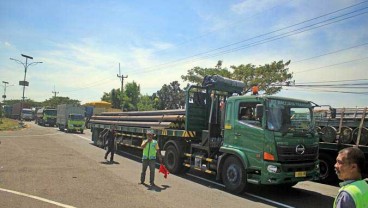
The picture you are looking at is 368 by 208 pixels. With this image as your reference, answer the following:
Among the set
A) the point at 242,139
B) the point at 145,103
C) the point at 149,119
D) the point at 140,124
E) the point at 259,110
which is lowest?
the point at 242,139

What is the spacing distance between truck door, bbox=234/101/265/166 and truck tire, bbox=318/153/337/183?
4313 mm

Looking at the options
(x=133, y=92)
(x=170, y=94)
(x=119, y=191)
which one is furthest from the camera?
(x=133, y=92)

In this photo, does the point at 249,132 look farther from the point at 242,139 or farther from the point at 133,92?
the point at 133,92

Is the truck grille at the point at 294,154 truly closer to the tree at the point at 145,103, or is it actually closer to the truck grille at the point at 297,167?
the truck grille at the point at 297,167

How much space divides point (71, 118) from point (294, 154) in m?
32.5

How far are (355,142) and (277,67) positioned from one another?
2331 cm

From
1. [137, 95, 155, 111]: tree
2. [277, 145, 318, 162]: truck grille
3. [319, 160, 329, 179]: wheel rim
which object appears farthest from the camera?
[137, 95, 155, 111]: tree

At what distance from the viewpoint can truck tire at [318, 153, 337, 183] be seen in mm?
12649

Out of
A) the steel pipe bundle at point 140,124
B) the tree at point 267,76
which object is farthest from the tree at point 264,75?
the steel pipe bundle at point 140,124

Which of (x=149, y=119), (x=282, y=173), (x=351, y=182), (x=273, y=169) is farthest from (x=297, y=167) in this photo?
(x=149, y=119)

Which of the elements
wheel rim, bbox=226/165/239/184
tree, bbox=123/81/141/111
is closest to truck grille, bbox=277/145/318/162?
wheel rim, bbox=226/165/239/184

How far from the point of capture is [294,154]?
9625mm

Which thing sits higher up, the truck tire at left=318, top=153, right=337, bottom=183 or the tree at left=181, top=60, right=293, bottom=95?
the tree at left=181, top=60, right=293, bottom=95

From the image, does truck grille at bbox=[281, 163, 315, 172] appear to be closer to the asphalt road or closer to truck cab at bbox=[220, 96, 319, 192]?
truck cab at bbox=[220, 96, 319, 192]
